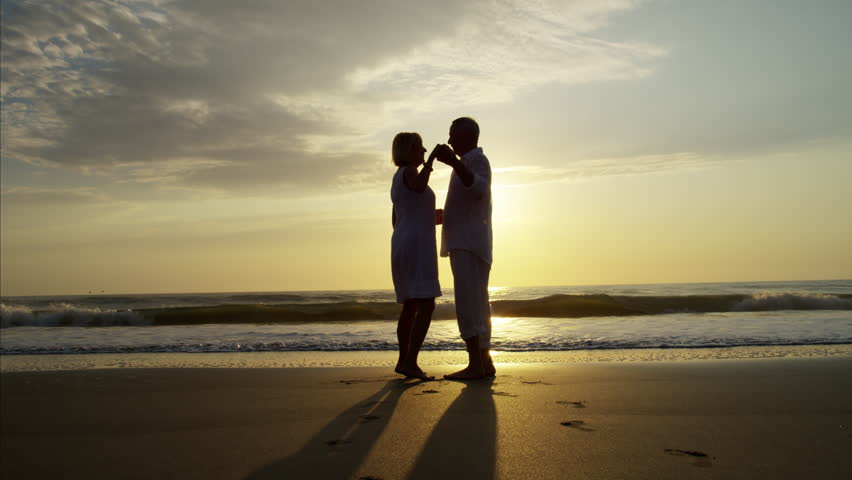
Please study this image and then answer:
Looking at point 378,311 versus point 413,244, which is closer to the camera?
point 413,244

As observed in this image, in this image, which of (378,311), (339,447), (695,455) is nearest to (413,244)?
(339,447)

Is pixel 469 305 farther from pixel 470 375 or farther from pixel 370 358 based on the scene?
pixel 370 358

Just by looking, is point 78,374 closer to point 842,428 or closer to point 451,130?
point 451,130

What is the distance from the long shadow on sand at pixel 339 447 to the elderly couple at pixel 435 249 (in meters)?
1.00

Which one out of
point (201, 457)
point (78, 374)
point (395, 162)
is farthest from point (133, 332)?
point (201, 457)

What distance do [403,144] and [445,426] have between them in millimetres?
2229

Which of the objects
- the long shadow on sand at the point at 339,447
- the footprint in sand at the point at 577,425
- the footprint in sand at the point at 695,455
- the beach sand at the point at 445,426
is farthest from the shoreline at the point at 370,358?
the footprint in sand at the point at 695,455

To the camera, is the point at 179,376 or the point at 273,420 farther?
the point at 179,376

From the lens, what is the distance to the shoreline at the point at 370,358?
5.70 meters

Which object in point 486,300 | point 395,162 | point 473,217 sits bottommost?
point 486,300

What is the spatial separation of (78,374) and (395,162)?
354 centimetres

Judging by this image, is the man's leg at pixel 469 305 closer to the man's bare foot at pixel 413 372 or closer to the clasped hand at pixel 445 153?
the man's bare foot at pixel 413 372

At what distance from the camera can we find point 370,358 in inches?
249

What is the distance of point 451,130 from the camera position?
14.6ft
